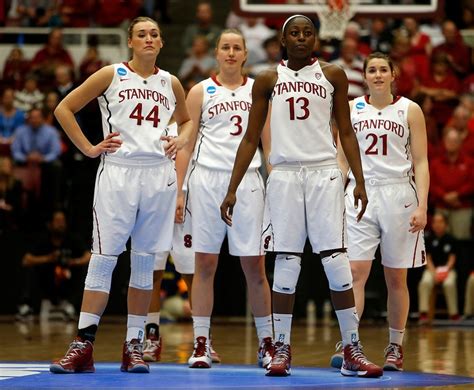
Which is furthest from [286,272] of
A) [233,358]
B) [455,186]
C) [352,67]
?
[352,67]

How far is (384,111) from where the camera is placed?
923 cm

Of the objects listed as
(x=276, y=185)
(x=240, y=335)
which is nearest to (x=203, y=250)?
(x=276, y=185)

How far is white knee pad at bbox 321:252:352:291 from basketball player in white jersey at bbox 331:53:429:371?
883 mm

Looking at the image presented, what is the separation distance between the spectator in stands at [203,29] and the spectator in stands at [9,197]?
4257mm

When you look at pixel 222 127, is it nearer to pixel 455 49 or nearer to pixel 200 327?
pixel 200 327

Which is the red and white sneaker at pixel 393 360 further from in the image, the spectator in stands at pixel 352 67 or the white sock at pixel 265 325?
the spectator in stands at pixel 352 67

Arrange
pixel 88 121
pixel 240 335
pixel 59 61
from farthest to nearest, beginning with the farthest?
pixel 59 61 < pixel 88 121 < pixel 240 335

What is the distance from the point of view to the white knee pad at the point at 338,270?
8.16m

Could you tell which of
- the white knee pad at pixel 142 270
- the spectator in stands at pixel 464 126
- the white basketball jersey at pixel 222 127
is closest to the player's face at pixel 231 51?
the white basketball jersey at pixel 222 127

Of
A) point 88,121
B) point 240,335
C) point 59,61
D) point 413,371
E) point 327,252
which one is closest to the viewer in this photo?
point 327,252

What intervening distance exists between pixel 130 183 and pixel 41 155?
8557mm

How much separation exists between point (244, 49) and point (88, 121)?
24.9 ft

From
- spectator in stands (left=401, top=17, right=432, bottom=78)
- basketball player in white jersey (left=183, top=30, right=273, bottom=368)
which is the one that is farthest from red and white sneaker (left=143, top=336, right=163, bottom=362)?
spectator in stands (left=401, top=17, right=432, bottom=78)

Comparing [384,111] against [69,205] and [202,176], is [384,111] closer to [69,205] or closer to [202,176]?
[202,176]
